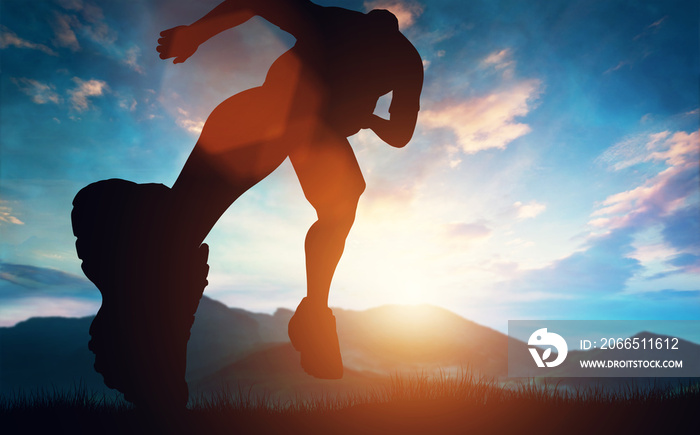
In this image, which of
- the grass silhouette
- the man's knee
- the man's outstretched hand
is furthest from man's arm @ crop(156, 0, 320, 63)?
the grass silhouette

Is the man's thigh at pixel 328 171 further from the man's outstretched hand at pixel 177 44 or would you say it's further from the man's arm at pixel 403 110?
the man's outstretched hand at pixel 177 44

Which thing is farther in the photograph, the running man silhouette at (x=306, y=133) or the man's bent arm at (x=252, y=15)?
the man's bent arm at (x=252, y=15)

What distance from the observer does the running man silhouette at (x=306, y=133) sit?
239 cm

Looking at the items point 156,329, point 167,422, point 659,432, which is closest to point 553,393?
point 659,432

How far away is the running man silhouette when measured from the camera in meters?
2.39

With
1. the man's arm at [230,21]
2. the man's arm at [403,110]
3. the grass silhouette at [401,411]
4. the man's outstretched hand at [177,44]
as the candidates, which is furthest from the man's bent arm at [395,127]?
the grass silhouette at [401,411]

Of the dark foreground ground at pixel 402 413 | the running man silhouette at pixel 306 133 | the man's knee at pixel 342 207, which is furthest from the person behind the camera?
the man's knee at pixel 342 207

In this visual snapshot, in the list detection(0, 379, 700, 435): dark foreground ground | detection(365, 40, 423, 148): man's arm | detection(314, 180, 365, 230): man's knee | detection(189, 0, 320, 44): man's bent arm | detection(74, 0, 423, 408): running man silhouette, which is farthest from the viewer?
detection(365, 40, 423, 148): man's arm

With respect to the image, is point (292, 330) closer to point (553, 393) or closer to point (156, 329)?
point (156, 329)

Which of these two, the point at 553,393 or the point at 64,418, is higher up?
the point at 553,393

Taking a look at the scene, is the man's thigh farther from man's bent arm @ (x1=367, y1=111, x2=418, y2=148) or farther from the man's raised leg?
man's bent arm @ (x1=367, y1=111, x2=418, y2=148)

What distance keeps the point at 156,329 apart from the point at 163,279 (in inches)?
10.5

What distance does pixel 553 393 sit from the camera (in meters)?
2.50

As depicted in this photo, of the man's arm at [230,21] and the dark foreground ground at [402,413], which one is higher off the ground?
the man's arm at [230,21]
